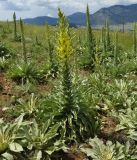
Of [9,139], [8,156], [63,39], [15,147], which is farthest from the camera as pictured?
[63,39]

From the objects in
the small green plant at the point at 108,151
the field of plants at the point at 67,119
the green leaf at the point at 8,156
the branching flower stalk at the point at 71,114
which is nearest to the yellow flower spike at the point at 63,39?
the field of plants at the point at 67,119

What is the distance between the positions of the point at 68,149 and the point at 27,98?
427cm

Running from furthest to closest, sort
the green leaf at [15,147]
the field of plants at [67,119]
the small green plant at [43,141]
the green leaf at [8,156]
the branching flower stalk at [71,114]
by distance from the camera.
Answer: the branching flower stalk at [71,114] < the field of plants at [67,119] < the small green plant at [43,141] < the green leaf at [15,147] < the green leaf at [8,156]

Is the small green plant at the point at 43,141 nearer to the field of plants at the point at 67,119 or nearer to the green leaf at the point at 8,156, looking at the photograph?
the field of plants at the point at 67,119

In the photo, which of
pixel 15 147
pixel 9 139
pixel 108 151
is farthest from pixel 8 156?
pixel 108 151

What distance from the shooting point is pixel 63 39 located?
10336 mm

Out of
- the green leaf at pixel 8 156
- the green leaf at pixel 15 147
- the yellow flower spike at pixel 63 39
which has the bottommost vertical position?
the green leaf at pixel 8 156

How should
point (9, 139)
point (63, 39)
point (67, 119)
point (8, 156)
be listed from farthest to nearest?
point (67, 119) → point (63, 39) → point (9, 139) → point (8, 156)

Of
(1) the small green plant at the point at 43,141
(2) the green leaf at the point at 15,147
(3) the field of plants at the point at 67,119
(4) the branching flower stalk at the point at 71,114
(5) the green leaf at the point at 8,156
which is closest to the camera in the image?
(5) the green leaf at the point at 8,156

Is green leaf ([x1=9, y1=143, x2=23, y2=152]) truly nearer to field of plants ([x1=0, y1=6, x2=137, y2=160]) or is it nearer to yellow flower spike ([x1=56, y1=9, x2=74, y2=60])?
field of plants ([x1=0, y1=6, x2=137, y2=160])

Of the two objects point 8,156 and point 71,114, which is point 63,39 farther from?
point 8,156

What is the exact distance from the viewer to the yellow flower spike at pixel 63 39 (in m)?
10.3

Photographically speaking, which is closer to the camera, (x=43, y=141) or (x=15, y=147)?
(x=15, y=147)

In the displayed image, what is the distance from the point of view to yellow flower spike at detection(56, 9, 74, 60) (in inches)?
407
